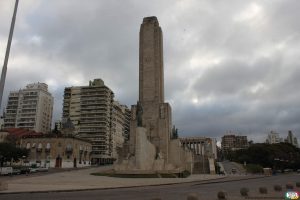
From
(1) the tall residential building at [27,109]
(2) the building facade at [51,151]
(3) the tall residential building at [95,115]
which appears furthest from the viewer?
(1) the tall residential building at [27,109]

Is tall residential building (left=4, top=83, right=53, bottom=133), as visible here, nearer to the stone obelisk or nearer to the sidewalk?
the stone obelisk

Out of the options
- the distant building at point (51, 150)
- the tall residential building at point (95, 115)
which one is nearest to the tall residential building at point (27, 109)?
the tall residential building at point (95, 115)

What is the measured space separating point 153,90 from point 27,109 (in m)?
76.5

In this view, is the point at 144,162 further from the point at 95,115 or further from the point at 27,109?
the point at 27,109

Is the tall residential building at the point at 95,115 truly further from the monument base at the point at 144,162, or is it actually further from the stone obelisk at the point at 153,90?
the monument base at the point at 144,162

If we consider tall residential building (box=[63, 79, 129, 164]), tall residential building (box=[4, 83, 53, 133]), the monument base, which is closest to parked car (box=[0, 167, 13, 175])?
the monument base

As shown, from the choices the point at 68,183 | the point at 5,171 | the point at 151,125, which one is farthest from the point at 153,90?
the point at 68,183

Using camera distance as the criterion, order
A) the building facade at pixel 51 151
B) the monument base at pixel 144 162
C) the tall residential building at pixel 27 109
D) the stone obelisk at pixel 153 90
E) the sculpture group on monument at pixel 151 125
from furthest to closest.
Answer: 1. the tall residential building at pixel 27 109
2. the building facade at pixel 51 151
3. the stone obelisk at pixel 153 90
4. the sculpture group on monument at pixel 151 125
5. the monument base at pixel 144 162

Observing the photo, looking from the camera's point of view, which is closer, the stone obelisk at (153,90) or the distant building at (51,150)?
the stone obelisk at (153,90)

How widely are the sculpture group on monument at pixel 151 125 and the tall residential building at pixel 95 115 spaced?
5029cm

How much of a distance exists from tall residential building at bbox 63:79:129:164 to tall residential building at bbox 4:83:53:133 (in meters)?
11.8

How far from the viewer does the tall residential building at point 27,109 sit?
12219 cm

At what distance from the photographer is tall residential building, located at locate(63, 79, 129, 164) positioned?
110 meters

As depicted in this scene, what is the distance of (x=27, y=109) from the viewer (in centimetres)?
12269
